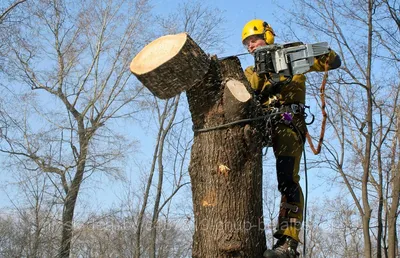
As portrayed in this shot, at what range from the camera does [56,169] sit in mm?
13453

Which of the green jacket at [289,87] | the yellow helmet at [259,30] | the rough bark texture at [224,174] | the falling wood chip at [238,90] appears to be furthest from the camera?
the yellow helmet at [259,30]

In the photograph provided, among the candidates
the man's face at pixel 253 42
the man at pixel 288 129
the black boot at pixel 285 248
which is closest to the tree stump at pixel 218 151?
the black boot at pixel 285 248

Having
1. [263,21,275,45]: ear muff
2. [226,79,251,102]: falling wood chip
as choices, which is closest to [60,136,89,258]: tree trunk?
[263,21,275,45]: ear muff

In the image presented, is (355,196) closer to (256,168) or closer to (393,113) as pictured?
(393,113)

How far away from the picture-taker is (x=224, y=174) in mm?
2703

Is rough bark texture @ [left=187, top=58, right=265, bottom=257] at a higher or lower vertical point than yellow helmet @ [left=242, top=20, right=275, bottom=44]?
lower

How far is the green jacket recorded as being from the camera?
3.27m

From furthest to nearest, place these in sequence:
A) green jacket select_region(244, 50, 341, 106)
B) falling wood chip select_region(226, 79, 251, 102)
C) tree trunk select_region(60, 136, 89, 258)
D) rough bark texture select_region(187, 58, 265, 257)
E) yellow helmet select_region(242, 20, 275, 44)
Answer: tree trunk select_region(60, 136, 89, 258), yellow helmet select_region(242, 20, 275, 44), green jacket select_region(244, 50, 341, 106), falling wood chip select_region(226, 79, 251, 102), rough bark texture select_region(187, 58, 265, 257)

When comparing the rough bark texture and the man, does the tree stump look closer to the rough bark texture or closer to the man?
the rough bark texture

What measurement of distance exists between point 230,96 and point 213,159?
39 centimetres

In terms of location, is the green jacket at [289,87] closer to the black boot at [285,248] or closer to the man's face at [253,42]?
the man's face at [253,42]

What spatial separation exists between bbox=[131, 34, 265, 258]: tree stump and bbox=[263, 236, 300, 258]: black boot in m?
0.12

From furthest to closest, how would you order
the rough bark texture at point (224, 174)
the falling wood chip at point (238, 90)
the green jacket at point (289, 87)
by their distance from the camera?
the green jacket at point (289, 87), the falling wood chip at point (238, 90), the rough bark texture at point (224, 174)

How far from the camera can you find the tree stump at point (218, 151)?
2.66m
